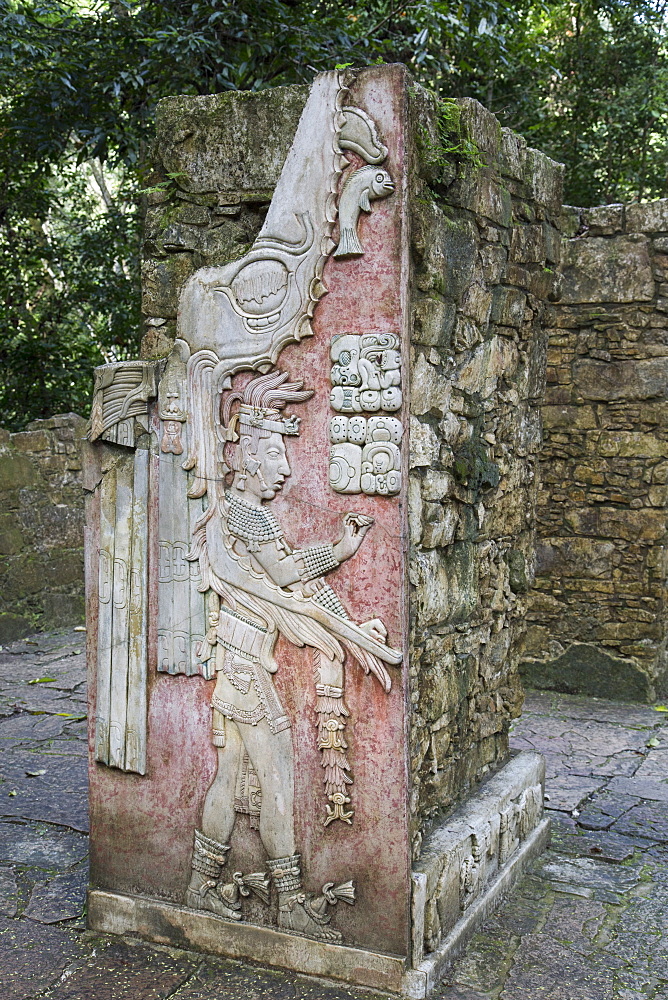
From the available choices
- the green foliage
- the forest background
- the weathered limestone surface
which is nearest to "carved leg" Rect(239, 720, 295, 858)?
the green foliage

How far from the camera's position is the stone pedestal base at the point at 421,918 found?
9.55 ft

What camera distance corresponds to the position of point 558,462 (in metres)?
6.27

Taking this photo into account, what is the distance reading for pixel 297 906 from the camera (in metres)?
3.01

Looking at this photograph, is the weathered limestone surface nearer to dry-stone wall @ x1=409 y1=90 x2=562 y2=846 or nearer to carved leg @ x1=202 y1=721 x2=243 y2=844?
dry-stone wall @ x1=409 y1=90 x2=562 y2=846

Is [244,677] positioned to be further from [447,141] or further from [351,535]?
[447,141]

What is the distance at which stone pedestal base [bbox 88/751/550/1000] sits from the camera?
2910 mm

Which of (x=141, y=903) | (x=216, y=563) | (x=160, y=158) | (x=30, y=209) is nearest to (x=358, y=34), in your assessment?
(x=30, y=209)

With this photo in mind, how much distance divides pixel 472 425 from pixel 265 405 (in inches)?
32.6

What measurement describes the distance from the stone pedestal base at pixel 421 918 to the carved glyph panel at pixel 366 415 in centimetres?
116

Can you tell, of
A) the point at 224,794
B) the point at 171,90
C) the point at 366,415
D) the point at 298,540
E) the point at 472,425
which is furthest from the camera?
the point at 171,90

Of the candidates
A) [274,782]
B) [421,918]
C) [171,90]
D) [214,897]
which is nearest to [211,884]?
[214,897]

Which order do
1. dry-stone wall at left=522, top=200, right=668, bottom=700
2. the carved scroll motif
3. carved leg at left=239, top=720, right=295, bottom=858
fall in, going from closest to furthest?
carved leg at left=239, top=720, right=295, bottom=858
the carved scroll motif
dry-stone wall at left=522, top=200, right=668, bottom=700

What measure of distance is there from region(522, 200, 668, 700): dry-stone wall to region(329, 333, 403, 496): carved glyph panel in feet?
11.9

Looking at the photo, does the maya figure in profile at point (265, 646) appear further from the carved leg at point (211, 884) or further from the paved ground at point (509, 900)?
the paved ground at point (509, 900)
